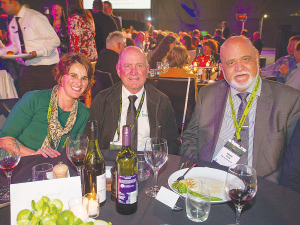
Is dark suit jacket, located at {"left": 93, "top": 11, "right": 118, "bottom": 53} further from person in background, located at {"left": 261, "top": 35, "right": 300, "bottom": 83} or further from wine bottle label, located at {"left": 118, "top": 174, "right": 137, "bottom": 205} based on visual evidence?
wine bottle label, located at {"left": 118, "top": 174, "right": 137, "bottom": 205}

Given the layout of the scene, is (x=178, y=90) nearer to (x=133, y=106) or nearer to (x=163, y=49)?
(x=133, y=106)

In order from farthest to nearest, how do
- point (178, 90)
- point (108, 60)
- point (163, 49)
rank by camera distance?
point (163, 49) → point (108, 60) → point (178, 90)

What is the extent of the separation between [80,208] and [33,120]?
1.46 m

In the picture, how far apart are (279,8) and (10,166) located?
21.7m

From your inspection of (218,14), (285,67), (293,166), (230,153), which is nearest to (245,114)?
(230,153)

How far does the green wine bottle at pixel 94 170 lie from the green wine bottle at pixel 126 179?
8 cm

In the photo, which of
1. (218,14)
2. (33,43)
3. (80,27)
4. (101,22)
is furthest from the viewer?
(218,14)

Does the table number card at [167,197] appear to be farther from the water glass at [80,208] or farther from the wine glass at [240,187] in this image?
the water glass at [80,208]

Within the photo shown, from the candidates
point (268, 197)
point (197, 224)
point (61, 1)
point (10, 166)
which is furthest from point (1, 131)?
point (61, 1)

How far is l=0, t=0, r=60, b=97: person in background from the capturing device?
131 inches

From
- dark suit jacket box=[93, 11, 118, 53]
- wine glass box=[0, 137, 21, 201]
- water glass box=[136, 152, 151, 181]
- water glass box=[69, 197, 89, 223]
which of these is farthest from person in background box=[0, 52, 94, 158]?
dark suit jacket box=[93, 11, 118, 53]

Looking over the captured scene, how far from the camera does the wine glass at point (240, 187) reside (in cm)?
91

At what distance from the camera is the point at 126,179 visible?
35.8 inches

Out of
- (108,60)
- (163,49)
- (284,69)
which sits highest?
(163,49)
